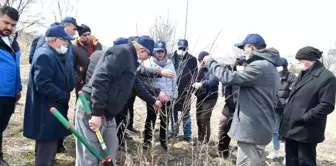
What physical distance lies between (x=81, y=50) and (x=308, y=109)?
11.0 feet

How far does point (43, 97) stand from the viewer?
3.01 m

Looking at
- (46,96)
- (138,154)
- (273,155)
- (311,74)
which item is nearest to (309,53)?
(311,74)

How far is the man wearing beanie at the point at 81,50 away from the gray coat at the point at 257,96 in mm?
2160

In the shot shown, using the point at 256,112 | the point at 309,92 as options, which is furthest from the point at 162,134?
the point at 309,92

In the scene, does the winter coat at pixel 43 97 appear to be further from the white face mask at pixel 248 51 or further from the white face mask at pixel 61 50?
the white face mask at pixel 248 51

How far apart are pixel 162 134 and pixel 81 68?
1.64m

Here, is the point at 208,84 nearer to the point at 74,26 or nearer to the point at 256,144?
the point at 256,144

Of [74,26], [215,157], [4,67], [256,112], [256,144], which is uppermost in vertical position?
[74,26]

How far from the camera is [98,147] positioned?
291 cm

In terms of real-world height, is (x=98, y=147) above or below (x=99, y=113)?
below

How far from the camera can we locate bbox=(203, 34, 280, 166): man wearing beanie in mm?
3035

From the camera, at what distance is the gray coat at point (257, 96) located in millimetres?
3049

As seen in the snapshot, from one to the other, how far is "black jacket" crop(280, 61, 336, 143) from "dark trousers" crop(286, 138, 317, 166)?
129 millimetres

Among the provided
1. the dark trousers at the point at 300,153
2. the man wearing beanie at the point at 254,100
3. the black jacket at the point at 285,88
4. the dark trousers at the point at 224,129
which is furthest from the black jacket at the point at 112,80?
the black jacket at the point at 285,88
